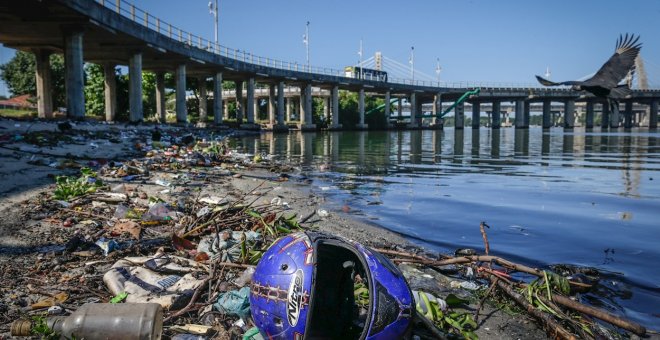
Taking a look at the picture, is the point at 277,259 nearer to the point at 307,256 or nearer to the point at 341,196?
the point at 307,256

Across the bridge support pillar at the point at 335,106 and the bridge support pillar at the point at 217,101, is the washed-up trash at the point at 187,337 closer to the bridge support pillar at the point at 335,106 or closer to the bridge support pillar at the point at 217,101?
the bridge support pillar at the point at 217,101

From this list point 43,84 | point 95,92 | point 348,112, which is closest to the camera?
point 43,84

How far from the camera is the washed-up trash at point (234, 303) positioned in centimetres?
401

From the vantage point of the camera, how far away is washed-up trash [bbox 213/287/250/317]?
401cm

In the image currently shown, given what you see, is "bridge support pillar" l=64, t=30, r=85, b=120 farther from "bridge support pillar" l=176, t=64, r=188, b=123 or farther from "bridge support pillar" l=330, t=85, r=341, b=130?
"bridge support pillar" l=330, t=85, r=341, b=130

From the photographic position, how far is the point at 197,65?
50250 mm

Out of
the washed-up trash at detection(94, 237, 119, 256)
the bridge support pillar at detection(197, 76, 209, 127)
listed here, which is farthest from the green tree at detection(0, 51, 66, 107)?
the washed-up trash at detection(94, 237, 119, 256)

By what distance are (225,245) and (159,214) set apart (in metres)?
2.19

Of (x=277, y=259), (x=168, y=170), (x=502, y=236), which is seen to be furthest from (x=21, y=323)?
(x=168, y=170)

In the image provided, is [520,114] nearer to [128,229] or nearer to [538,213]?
[538,213]

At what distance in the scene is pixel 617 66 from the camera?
1861cm

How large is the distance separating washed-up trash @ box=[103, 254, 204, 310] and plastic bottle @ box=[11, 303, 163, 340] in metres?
0.63

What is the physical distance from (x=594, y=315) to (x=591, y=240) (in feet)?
12.4

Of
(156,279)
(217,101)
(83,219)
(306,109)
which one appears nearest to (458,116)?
(306,109)
